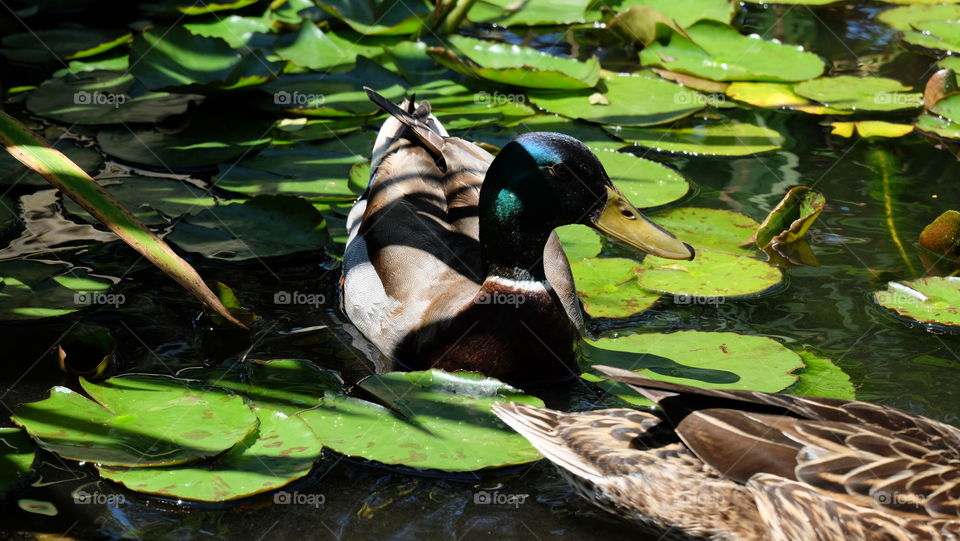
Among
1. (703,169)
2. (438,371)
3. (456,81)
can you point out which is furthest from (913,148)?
(438,371)

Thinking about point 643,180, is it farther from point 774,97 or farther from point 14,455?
point 14,455

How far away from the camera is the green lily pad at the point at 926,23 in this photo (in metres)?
8.01

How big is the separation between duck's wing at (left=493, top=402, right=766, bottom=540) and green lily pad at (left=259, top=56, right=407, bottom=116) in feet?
11.1

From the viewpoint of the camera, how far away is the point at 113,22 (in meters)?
8.28

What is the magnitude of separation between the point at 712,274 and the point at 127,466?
280 cm

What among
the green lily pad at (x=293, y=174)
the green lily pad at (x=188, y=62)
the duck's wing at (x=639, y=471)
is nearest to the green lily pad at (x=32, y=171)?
the green lily pad at (x=188, y=62)

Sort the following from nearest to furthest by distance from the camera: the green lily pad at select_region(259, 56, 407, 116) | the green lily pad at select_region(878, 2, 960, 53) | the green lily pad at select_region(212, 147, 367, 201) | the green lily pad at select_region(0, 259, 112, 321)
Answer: the green lily pad at select_region(0, 259, 112, 321), the green lily pad at select_region(212, 147, 367, 201), the green lily pad at select_region(259, 56, 407, 116), the green lily pad at select_region(878, 2, 960, 53)

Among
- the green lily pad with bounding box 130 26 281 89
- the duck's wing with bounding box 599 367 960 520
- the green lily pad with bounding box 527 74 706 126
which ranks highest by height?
the green lily pad with bounding box 130 26 281 89

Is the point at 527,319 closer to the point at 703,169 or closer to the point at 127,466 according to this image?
the point at 127,466

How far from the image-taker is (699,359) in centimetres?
454

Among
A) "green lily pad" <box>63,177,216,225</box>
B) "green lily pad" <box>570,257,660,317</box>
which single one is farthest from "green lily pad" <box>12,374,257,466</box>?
"green lily pad" <box>570,257,660,317</box>

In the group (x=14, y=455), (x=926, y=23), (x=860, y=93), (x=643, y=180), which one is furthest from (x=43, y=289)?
(x=926, y=23)

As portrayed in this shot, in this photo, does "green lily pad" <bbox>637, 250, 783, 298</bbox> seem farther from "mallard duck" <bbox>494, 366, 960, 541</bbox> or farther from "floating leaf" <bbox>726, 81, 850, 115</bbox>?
"floating leaf" <bbox>726, 81, 850, 115</bbox>

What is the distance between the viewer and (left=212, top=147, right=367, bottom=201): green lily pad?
5961 millimetres
